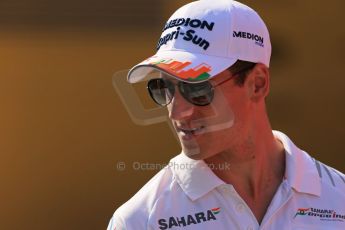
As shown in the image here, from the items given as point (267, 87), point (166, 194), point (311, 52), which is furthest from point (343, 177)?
point (311, 52)

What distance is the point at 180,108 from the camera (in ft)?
6.13

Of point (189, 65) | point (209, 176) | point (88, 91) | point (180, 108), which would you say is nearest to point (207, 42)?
point (189, 65)

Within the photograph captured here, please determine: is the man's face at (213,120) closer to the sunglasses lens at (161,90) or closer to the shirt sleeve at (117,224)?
the sunglasses lens at (161,90)

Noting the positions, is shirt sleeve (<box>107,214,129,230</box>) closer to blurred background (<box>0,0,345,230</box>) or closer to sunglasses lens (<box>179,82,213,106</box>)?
sunglasses lens (<box>179,82,213,106</box>)

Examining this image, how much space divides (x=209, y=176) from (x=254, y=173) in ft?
0.62

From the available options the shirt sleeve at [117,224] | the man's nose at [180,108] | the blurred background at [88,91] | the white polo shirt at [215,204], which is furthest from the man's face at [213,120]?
the blurred background at [88,91]

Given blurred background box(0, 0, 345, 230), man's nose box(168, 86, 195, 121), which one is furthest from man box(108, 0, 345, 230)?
blurred background box(0, 0, 345, 230)

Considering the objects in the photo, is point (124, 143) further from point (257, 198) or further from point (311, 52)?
point (257, 198)

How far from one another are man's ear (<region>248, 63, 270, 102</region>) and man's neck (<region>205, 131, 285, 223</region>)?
0.15 metres

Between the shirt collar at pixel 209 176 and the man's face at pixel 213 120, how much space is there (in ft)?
0.28

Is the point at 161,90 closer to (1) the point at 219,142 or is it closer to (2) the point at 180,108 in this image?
(2) the point at 180,108

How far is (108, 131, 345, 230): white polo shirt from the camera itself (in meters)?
1.80

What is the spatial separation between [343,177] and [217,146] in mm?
532

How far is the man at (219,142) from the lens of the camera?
5.93ft
